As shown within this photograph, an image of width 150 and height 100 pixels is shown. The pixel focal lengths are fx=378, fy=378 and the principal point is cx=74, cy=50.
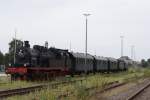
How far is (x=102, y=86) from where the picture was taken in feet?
86.2

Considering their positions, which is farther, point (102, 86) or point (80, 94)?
point (102, 86)

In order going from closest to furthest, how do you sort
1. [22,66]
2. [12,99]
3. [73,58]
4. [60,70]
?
[12,99] → [22,66] → [60,70] → [73,58]

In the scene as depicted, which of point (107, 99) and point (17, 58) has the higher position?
point (17, 58)

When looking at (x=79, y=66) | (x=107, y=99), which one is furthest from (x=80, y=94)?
(x=79, y=66)

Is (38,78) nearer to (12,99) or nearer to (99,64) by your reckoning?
(12,99)

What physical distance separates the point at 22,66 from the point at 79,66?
46.5 ft

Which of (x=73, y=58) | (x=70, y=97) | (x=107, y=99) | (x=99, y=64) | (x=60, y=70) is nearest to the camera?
(x=70, y=97)

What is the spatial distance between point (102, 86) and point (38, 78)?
8.49 metres

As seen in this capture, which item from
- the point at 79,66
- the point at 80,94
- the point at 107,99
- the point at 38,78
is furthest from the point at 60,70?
the point at 80,94

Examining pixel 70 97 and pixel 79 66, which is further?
pixel 79 66

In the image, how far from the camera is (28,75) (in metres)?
31.8

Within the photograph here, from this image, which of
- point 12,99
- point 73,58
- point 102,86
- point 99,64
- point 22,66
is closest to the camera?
point 12,99

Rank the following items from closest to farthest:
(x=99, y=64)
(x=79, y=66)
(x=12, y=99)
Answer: (x=12, y=99) < (x=79, y=66) < (x=99, y=64)

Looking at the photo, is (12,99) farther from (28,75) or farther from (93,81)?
(28,75)
